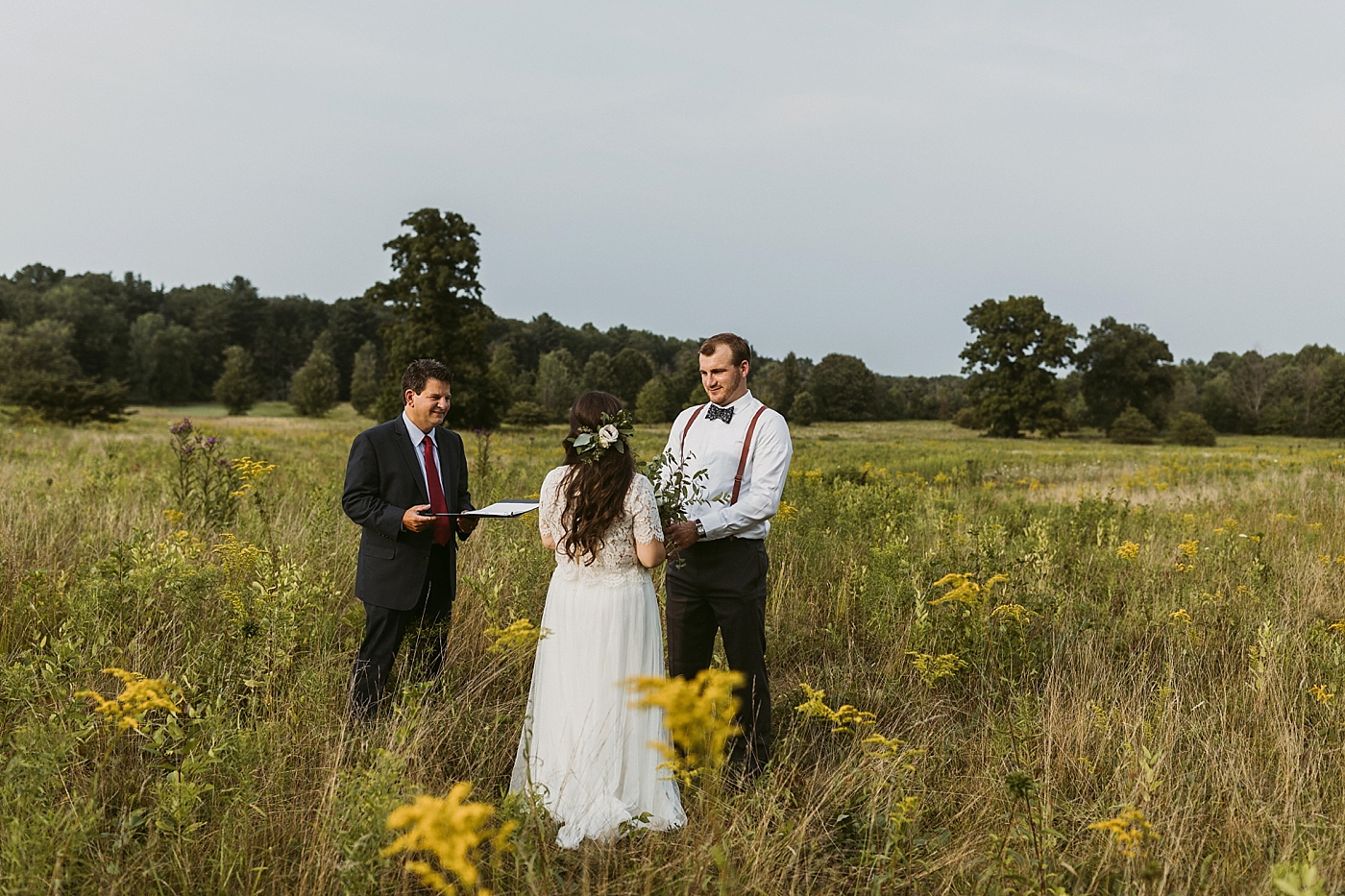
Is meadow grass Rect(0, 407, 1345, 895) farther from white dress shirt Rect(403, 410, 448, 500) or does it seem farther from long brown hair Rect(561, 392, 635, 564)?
long brown hair Rect(561, 392, 635, 564)

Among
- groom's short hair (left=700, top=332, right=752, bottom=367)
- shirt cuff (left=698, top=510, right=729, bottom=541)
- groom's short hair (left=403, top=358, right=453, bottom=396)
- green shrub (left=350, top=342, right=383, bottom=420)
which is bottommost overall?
shirt cuff (left=698, top=510, right=729, bottom=541)

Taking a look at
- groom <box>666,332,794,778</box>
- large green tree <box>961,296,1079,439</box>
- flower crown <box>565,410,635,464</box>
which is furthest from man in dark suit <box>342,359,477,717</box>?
large green tree <box>961,296,1079,439</box>

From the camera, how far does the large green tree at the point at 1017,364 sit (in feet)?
173

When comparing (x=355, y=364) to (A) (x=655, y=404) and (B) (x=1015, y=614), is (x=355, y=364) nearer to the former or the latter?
(A) (x=655, y=404)

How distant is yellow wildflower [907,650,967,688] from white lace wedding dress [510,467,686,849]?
1.52 m

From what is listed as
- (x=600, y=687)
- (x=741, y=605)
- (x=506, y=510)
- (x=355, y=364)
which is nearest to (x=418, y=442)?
(x=506, y=510)

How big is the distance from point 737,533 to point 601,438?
0.88 metres

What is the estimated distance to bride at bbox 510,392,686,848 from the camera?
3.18 metres

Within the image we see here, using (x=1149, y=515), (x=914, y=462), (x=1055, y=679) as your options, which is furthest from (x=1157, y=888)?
(x=914, y=462)

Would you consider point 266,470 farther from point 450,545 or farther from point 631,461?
point 631,461

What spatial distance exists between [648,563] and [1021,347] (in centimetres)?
5773

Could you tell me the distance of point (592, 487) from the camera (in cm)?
320

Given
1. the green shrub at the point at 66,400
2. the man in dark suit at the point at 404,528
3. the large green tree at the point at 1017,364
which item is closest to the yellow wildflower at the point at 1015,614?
the man in dark suit at the point at 404,528

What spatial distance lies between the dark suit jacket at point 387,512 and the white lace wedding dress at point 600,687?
2.93 ft
